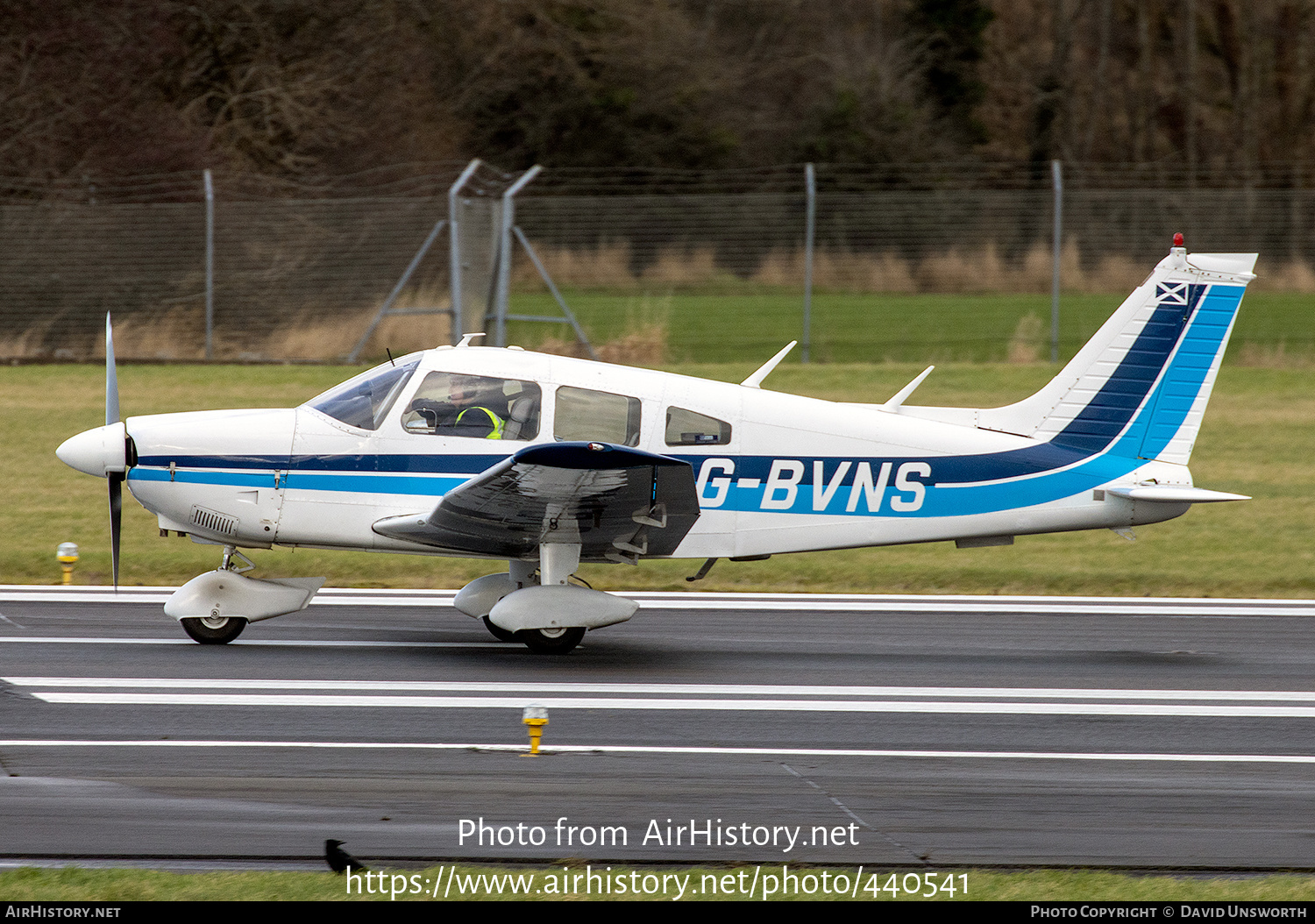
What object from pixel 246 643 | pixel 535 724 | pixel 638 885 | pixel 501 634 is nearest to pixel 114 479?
pixel 246 643

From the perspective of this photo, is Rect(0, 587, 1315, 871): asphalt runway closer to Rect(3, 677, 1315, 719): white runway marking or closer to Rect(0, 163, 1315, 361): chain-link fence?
Rect(3, 677, 1315, 719): white runway marking

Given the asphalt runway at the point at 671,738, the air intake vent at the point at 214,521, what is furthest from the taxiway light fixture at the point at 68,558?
the air intake vent at the point at 214,521

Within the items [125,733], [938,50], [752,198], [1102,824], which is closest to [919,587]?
[1102,824]

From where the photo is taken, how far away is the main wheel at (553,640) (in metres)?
9.91

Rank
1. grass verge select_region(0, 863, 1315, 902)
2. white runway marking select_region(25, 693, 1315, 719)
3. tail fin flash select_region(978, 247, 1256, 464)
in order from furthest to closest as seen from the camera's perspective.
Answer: tail fin flash select_region(978, 247, 1256, 464) → white runway marking select_region(25, 693, 1315, 719) → grass verge select_region(0, 863, 1315, 902)

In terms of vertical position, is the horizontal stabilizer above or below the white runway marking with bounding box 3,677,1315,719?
above

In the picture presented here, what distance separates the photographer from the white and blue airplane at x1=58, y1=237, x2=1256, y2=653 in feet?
31.2

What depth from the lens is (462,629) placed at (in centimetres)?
1084

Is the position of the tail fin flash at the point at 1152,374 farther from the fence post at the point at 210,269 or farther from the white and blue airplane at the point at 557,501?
the fence post at the point at 210,269

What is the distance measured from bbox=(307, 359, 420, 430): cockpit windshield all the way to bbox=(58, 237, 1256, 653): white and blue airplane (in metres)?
0.01

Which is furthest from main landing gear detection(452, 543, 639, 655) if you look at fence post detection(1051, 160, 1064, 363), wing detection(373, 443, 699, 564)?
fence post detection(1051, 160, 1064, 363)

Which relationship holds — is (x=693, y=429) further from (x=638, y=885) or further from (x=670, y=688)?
(x=638, y=885)

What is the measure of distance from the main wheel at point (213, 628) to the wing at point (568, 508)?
1275 millimetres

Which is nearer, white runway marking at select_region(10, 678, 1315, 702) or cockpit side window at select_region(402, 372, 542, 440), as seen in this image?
white runway marking at select_region(10, 678, 1315, 702)
